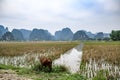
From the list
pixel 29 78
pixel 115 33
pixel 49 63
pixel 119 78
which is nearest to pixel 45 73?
pixel 49 63

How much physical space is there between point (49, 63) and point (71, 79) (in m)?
2.68

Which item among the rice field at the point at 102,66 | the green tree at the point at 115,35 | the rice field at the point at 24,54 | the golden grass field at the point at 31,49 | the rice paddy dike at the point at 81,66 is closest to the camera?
the rice paddy dike at the point at 81,66

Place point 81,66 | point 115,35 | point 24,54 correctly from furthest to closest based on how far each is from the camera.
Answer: point 115,35 < point 24,54 < point 81,66

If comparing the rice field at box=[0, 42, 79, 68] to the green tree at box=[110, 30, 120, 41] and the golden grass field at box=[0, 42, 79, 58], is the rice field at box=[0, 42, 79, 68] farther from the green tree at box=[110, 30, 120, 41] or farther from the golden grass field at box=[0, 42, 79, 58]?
the green tree at box=[110, 30, 120, 41]

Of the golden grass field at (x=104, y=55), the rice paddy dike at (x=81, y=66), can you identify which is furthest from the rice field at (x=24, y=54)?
the golden grass field at (x=104, y=55)

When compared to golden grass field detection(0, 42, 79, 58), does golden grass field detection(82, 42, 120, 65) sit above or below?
below

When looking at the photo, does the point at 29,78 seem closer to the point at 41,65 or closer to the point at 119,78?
the point at 41,65

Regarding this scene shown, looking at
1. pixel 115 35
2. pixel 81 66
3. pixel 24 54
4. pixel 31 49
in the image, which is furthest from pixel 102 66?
pixel 115 35

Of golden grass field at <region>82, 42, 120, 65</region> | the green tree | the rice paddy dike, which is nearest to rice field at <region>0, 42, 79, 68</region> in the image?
the rice paddy dike

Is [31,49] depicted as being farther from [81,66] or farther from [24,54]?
[81,66]

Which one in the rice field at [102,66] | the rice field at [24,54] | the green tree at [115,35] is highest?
Result: the green tree at [115,35]

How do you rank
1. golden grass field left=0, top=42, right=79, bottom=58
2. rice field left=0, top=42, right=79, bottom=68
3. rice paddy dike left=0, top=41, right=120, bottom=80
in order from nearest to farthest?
1. rice paddy dike left=0, top=41, right=120, bottom=80
2. rice field left=0, top=42, right=79, bottom=68
3. golden grass field left=0, top=42, right=79, bottom=58

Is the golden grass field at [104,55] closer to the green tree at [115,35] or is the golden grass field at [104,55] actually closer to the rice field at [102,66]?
the rice field at [102,66]

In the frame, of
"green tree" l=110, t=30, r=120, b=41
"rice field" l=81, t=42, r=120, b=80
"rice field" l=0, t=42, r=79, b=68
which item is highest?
"green tree" l=110, t=30, r=120, b=41
